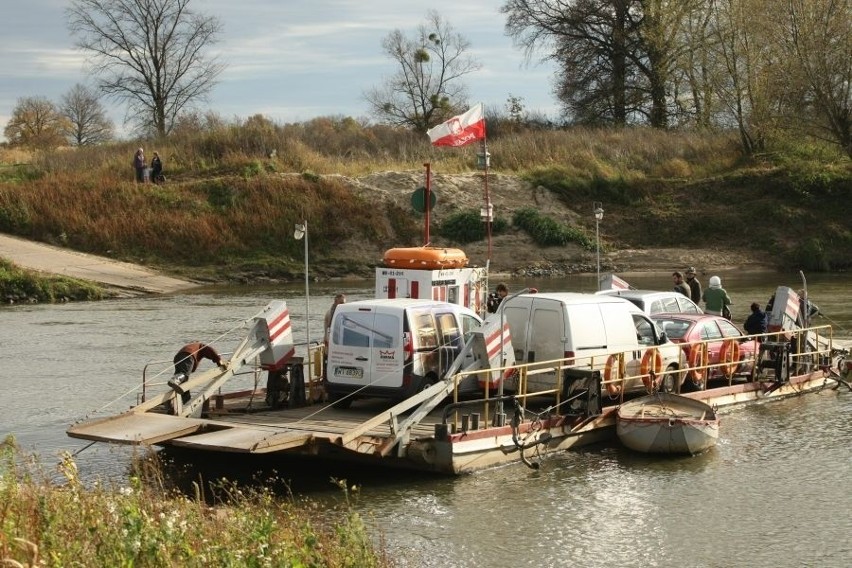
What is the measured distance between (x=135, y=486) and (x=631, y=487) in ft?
26.1

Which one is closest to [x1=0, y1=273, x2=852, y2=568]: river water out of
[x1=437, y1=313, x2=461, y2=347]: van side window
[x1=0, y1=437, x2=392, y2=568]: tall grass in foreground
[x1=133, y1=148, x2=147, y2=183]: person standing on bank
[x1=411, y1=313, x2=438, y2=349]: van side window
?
[x1=411, y1=313, x2=438, y2=349]: van side window

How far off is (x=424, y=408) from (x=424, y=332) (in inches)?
70.2

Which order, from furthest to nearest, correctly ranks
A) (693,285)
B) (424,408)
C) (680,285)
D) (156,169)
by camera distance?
(156,169) → (693,285) → (680,285) → (424,408)

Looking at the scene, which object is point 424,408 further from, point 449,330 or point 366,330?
point 449,330

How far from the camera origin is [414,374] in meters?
17.7

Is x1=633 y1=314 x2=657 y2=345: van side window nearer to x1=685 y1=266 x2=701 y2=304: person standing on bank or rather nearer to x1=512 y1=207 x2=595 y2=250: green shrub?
x1=685 y1=266 x2=701 y2=304: person standing on bank

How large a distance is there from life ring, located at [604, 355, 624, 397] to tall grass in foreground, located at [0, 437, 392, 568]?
8.60m

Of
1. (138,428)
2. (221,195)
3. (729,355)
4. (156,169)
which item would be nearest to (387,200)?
(221,195)

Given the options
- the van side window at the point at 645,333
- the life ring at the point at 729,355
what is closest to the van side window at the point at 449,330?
the van side window at the point at 645,333

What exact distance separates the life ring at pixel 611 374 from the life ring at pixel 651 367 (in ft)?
2.02

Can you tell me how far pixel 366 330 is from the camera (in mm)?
18000

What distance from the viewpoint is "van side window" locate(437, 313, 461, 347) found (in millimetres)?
18484

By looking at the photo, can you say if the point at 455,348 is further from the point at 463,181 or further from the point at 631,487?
the point at 463,181

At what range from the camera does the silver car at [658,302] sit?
920 inches
